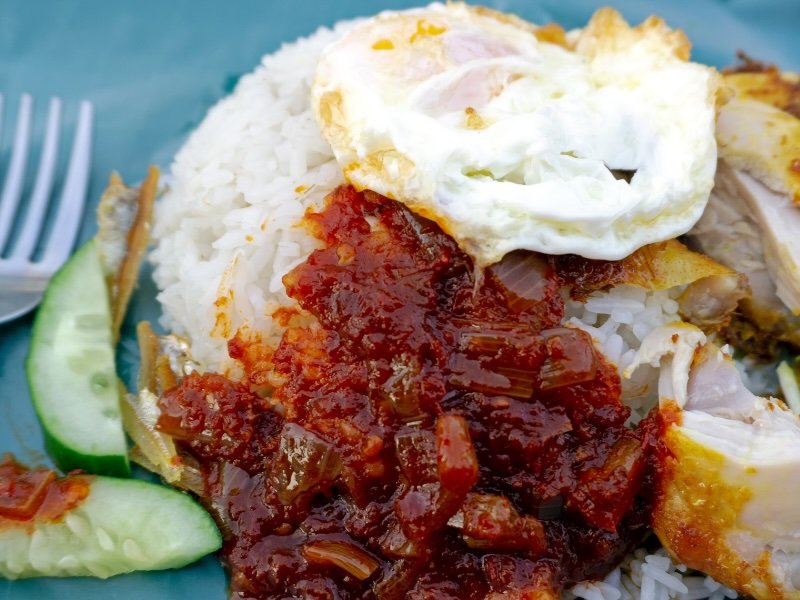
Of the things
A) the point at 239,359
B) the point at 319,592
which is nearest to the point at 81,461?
the point at 239,359

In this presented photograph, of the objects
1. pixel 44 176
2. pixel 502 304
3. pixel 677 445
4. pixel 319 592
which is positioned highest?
pixel 44 176

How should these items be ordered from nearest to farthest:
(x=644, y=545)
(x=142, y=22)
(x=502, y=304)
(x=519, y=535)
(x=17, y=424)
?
(x=519, y=535), (x=502, y=304), (x=644, y=545), (x=17, y=424), (x=142, y=22)

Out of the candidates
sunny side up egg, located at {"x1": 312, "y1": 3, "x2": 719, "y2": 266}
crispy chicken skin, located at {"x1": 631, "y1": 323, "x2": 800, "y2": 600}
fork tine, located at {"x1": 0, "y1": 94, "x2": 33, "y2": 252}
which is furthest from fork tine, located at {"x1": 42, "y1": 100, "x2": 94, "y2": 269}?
crispy chicken skin, located at {"x1": 631, "y1": 323, "x2": 800, "y2": 600}

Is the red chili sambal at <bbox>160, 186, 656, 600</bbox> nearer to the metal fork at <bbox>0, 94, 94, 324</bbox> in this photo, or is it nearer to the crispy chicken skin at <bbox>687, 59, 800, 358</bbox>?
the crispy chicken skin at <bbox>687, 59, 800, 358</bbox>

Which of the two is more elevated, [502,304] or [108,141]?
[108,141]

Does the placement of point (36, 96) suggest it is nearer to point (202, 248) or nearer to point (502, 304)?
point (202, 248)

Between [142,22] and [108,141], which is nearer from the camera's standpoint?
[108,141]

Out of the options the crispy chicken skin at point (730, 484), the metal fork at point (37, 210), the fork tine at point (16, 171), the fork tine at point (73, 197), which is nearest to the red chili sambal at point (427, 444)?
the crispy chicken skin at point (730, 484)
